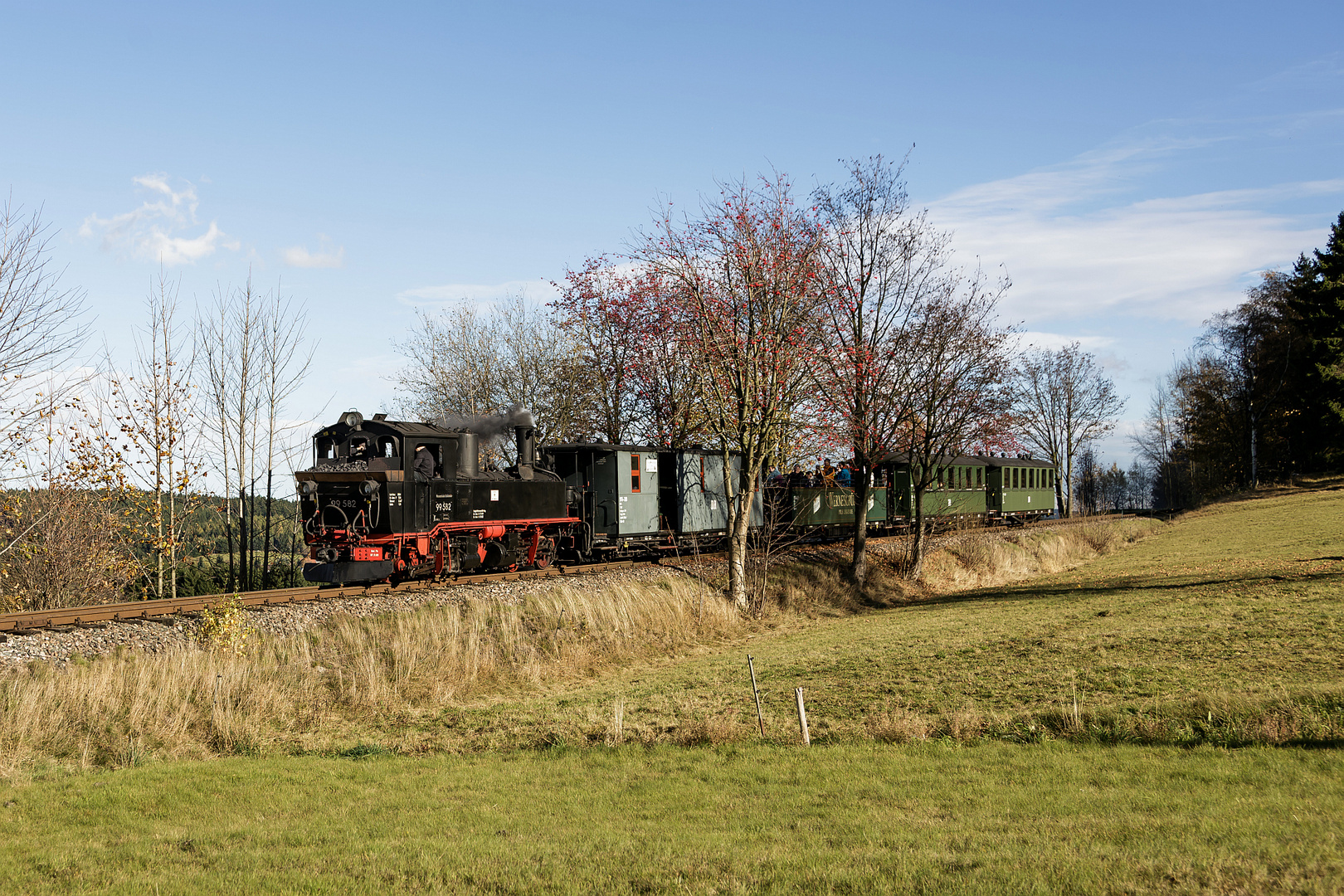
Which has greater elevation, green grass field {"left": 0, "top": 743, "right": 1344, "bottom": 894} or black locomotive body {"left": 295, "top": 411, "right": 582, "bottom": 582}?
black locomotive body {"left": 295, "top": 411, "right": 582, "bottom": 582}

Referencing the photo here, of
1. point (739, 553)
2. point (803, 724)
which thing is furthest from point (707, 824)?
point (739, 553)

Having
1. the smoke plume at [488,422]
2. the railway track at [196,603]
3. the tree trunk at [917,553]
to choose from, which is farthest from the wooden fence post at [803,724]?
the tree trunk at [917,553]

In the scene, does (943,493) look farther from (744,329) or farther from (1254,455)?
(1254,455)

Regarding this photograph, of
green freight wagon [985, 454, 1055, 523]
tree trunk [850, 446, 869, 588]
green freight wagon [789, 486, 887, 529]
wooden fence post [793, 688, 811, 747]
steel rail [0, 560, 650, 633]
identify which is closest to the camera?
wooden fence post [793, 688, 811, 747]

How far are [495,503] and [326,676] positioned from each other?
23.5 feet

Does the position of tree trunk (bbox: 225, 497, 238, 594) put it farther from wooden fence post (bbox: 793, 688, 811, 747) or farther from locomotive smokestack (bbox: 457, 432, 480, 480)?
wooden fence post (bbox: 793, 688, 811, 747)

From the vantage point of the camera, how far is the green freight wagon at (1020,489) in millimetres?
43406

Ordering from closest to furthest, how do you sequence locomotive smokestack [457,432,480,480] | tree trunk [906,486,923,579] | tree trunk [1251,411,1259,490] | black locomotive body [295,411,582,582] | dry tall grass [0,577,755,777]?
dry tall grass [0,577,755,777] → black locomotive body [295,411,582,582] → locomotive smokestack [457,432,480,480] → tree trunk [906,486,923,579] → tree trunk [1251,411,1259,490]

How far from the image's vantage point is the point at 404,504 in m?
18.3

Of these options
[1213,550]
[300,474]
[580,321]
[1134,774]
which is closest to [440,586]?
[300,474]

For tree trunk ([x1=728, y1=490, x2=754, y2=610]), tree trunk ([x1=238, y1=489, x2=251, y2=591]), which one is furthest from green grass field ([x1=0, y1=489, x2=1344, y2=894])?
tree trunk ([x1=238, y1=489, x2=251, y2=591])

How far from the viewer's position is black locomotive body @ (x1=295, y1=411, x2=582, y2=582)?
1795 centimetres

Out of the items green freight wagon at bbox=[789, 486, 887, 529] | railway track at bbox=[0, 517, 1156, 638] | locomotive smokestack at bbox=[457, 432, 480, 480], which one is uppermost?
locomotive smokestack at bbox=[457, 432, 480, 480]

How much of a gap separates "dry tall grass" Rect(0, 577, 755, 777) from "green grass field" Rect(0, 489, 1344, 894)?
0.30 metres
